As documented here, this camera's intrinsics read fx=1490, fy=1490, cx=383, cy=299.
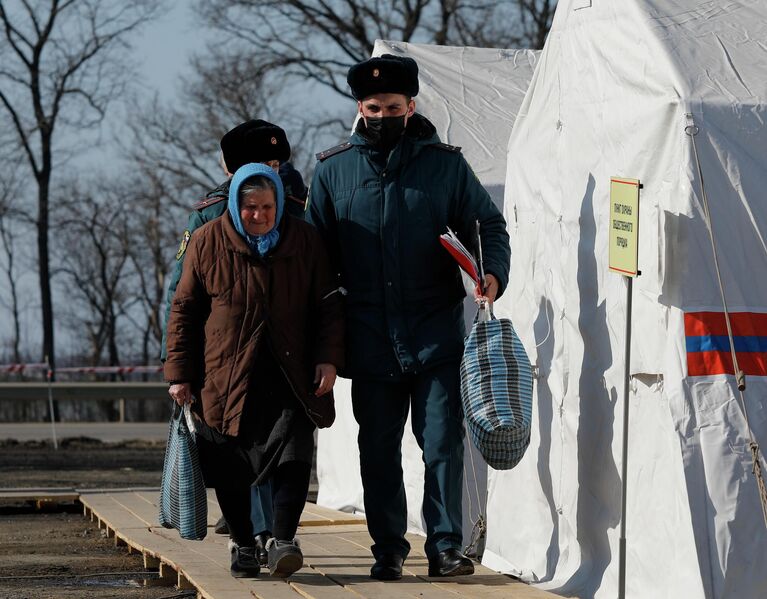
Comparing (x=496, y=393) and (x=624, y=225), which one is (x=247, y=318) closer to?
(x=496, y=393)

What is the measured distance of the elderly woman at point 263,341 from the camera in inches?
233

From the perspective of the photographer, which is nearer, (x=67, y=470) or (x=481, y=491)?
(x=481, y=491)

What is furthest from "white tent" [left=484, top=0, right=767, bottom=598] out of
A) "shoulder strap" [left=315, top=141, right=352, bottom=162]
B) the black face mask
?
"shoulder strap" [left=315, top=141, right=352, bottom=162]

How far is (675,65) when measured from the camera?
211 inches

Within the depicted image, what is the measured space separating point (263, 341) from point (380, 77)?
1166mm

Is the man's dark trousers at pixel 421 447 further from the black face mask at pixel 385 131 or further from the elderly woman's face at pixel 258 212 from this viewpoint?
the black face mask at pixel 385 131

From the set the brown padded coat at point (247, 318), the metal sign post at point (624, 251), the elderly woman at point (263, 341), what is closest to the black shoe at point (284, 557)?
the elderly woman at point (263, 341)

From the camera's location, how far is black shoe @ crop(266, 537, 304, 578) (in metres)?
5.90

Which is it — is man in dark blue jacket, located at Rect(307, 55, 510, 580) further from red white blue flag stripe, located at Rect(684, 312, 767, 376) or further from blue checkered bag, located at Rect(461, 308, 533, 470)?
red white blue flag stripe, located at Rect(684, 312, 767, 376)

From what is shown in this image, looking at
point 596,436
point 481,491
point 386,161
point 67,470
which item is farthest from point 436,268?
point 67,470

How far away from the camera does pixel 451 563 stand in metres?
5.96

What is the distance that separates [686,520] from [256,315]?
189 cm

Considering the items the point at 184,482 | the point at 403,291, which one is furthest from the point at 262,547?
the point at 403,291

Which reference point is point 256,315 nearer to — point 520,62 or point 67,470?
point 520,62
